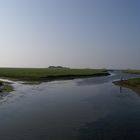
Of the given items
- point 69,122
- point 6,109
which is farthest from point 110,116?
point 6,109

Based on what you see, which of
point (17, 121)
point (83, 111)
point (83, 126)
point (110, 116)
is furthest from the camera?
point (83, 111)

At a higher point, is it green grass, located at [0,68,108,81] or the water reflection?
green grass, located at [0,68,108,81]

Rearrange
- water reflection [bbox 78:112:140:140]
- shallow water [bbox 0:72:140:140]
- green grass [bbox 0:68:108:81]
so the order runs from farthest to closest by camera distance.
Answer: green grass [bbox 0:68:108:81]
shallow water [bbox 0:72:140:140]
water reflection [bbox 78:112:140:140]

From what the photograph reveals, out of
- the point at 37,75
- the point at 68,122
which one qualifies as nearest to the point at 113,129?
the point at 68,122

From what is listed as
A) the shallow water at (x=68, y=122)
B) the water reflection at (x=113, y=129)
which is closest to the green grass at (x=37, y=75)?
the shallow water at (x=68, y=122)

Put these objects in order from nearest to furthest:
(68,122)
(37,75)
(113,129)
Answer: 1. (113,129)
2. (68,122)
3. (37,75)

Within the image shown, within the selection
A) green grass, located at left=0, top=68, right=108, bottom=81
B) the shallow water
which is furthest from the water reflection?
green grass, located at left=0, top=68, right=108, bottom=81

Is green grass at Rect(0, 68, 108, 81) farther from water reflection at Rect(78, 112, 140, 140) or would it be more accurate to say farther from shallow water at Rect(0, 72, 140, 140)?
water reflection at Rect(78, 112, 140, 140)

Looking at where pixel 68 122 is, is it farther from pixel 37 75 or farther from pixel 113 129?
pixel 37 75

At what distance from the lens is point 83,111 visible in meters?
26.3

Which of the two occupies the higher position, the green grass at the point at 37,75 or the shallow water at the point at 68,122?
the green grass at the point at 37,75

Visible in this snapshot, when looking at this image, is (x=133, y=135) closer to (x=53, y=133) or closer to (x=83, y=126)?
(x=83, y=126)

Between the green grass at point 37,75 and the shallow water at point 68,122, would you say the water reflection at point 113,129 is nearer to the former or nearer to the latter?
the shallow water at point 68,122

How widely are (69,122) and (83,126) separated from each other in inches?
63.7
